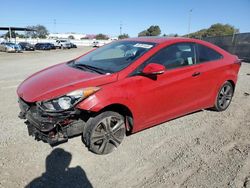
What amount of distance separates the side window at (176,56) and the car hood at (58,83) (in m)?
0.91

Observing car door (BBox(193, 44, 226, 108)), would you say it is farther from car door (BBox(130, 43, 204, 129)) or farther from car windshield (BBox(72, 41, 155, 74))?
car windshield (BBox(72, 41, 155, 74))

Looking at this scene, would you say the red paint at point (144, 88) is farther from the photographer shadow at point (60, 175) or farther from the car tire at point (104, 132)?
the photographer shadow at point (60, 175)

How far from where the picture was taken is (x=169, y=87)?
161 inches


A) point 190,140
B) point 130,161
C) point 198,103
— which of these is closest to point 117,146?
point 130,161

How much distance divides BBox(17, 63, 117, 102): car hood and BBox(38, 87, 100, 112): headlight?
2.2 inches

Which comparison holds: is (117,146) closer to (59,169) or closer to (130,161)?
(130,161)

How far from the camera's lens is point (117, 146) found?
3.78 m

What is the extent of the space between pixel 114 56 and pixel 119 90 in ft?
4.21

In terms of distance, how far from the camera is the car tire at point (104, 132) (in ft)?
11.3

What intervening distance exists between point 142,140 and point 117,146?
0.49 meters

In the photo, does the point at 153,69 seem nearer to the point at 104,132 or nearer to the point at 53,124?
the point at 104,132

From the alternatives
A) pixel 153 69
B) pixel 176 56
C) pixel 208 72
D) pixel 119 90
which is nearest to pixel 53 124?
pixel 119 90

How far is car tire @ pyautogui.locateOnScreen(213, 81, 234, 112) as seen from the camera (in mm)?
5340

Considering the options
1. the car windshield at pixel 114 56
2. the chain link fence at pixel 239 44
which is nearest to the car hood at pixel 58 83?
the car windshield at pixel 114 56
